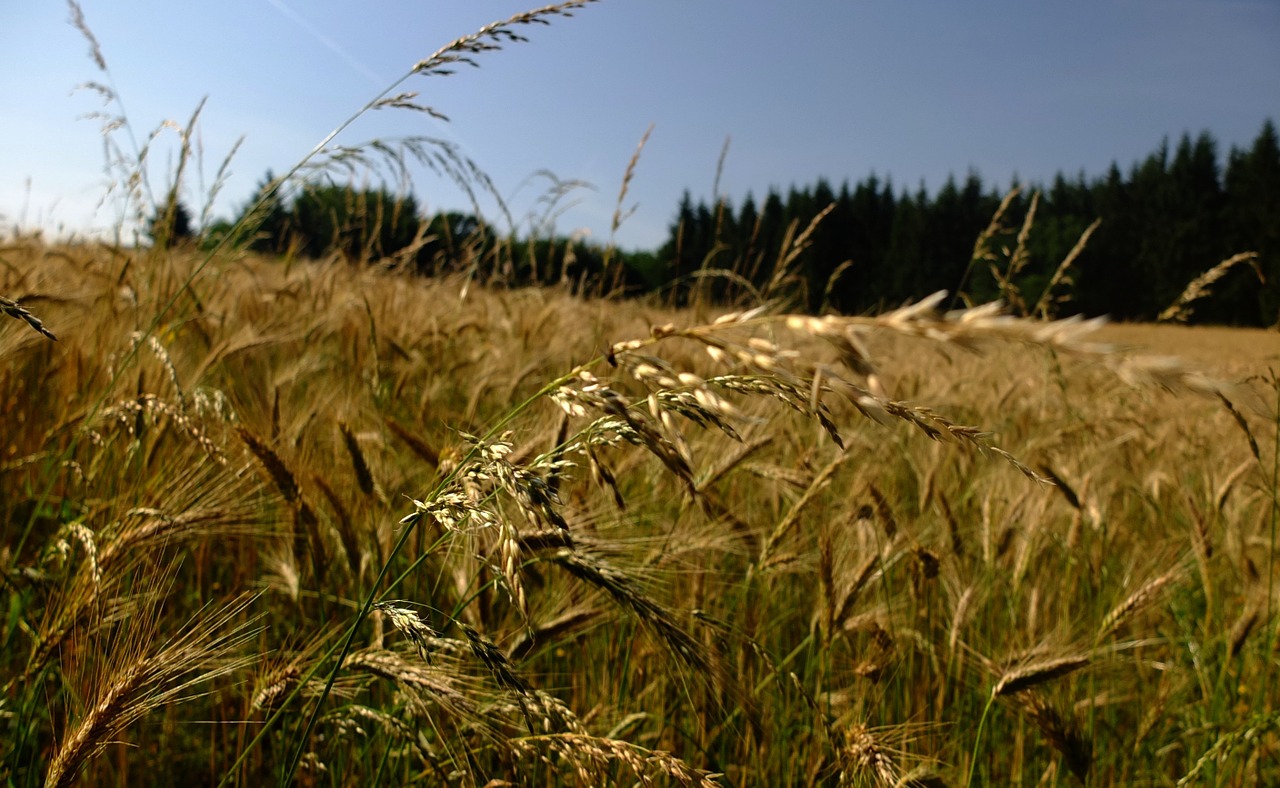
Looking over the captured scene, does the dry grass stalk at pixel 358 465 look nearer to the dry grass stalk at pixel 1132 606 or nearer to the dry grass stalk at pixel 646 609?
the dry grass stalk at pixel 646 609

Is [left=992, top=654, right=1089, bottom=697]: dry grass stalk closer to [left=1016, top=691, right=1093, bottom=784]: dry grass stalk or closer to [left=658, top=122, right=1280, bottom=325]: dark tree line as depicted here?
[left=1016, top=691, right=1093, bottom=784]: dry grass stalk

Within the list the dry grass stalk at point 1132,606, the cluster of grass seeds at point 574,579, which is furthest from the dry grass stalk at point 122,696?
the dry grass stalk at point 1132,606

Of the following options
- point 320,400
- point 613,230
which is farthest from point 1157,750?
point 613,230

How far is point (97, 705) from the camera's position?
2.46 feet

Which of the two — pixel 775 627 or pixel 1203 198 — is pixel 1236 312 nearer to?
pixel 1203 198

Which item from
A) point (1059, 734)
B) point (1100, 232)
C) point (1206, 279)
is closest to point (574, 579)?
point (1059, 734)


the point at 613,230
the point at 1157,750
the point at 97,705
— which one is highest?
the point at 613,230

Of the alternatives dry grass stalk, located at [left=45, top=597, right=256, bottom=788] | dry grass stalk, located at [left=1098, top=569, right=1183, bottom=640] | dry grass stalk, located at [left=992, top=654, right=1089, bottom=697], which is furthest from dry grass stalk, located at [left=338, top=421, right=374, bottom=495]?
dry grass stalk, located at [left=1098, top=569, right=1183, bottom=640]

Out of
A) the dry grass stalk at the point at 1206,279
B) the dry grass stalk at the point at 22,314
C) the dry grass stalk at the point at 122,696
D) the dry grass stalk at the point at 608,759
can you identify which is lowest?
the dry grass stalk at the point at 608,759

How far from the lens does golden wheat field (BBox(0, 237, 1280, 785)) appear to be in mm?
682

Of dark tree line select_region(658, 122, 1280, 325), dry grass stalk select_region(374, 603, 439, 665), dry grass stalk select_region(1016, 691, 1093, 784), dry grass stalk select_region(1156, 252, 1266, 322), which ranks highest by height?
dark tree line select_region(658, 122, 1280, 325)

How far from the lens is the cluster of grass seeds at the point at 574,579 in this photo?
683mm

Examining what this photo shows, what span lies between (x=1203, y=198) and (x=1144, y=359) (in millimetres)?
58567

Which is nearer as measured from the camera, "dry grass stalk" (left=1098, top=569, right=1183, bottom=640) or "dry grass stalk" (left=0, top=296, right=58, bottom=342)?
"dry grass stalk" (left=0, top=296, right=58, bottom=342)
